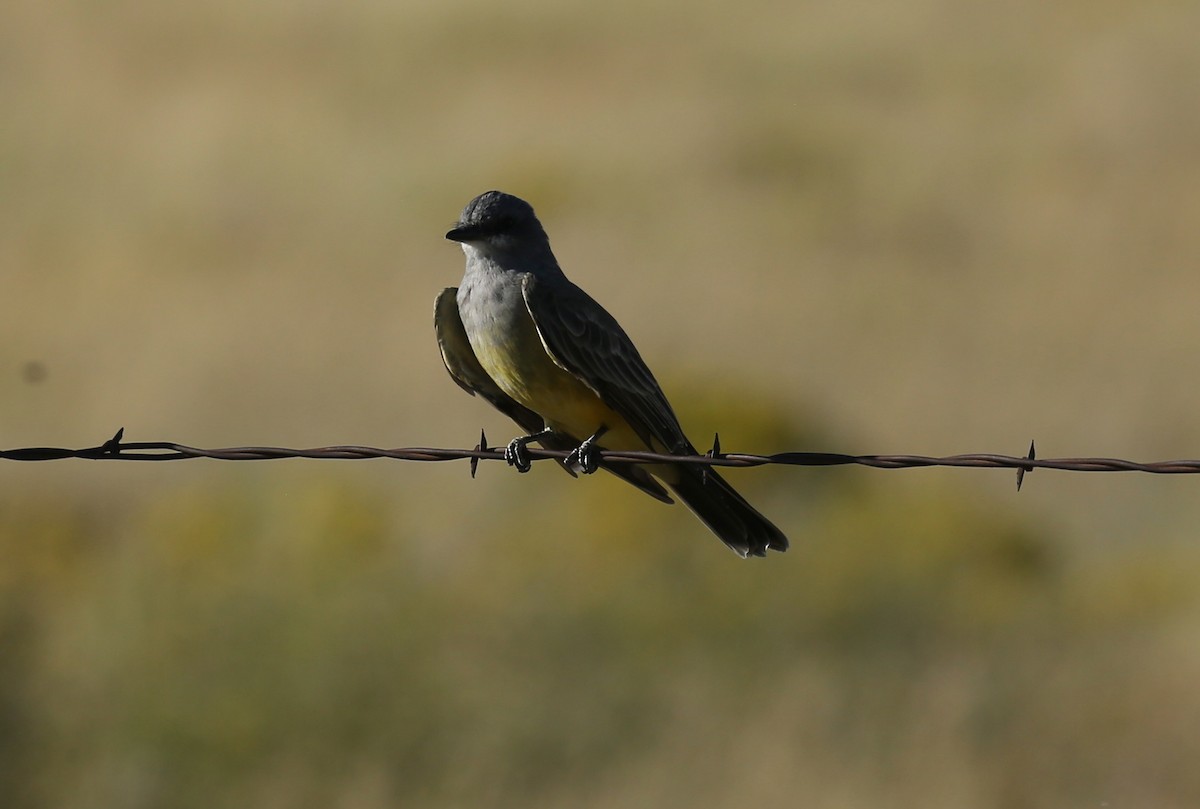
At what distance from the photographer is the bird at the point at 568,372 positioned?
7.47 meters

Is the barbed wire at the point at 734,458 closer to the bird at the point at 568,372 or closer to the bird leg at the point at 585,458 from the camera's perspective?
the bird leg at the point at 585,458

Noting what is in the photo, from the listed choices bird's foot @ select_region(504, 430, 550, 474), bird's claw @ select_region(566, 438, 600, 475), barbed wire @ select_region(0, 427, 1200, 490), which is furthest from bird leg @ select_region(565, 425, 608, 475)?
barbed wire @ select_region(0, 427, 1200, 490)

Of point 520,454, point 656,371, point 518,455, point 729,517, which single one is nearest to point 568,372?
point 518,455

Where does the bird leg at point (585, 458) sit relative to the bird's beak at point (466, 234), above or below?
below

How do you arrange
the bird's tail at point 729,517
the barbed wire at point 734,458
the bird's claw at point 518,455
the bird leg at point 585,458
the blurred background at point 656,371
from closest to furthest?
1. the barbed wire at point 734,458
2. the bird's claw at point 518,455
3. the bird leg at point 585,458
4. the bird's tail at point 729,517
5. the blurred background at point 656,371

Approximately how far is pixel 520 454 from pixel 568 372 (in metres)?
0.83

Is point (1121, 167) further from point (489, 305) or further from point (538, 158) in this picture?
point (489, 305)

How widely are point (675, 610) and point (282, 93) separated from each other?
2350 centimetres

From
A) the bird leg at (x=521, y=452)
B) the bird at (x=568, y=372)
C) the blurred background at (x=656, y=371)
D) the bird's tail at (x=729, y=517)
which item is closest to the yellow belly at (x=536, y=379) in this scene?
the bird at (x=568, y=372)

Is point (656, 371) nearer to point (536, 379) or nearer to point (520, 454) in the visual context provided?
point (536, 379)

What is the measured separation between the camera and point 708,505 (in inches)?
298

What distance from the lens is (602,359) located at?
7.45 m

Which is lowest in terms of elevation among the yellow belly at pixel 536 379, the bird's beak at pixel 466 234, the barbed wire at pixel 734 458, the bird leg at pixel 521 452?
the barbed wire at pixel 734 458

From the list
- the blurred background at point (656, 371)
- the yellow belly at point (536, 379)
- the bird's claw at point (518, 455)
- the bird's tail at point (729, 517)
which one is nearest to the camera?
the bird's claw at point (518, 455)
